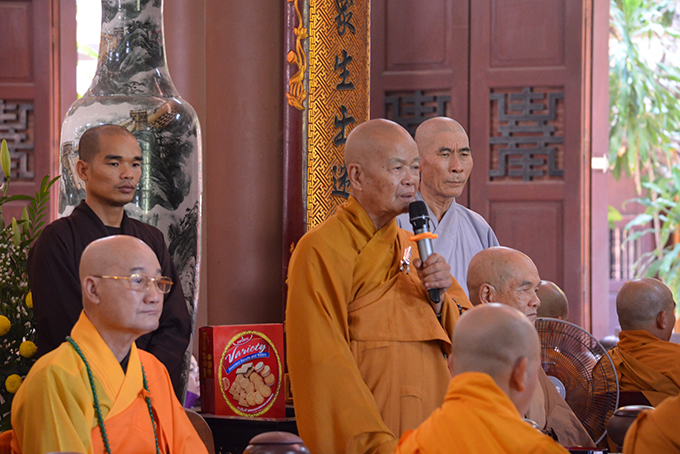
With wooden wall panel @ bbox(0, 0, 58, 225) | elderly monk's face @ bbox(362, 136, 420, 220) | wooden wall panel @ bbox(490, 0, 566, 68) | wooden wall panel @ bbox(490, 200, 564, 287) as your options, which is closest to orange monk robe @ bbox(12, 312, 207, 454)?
elderly monk's face @ bbox(362, 136, 420, 220)

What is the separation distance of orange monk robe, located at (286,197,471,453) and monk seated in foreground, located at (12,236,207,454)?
341 millimetres

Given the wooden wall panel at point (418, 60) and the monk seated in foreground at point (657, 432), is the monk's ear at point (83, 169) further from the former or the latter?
the wooden wall panel at point (418, 60)

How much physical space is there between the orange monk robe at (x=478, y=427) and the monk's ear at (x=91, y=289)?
0.84 metres

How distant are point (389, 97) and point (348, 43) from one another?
0.79 metres

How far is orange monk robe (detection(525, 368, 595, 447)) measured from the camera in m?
2.30

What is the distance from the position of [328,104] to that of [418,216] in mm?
1873

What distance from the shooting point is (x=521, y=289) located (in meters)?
2.40

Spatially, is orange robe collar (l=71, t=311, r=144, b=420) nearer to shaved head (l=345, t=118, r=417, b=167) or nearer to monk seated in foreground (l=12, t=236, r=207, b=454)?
monk seated in foreground (l=12, t=236, r=207, b=454)

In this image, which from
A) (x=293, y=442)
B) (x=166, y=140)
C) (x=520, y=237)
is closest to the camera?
(x=293, y=442)

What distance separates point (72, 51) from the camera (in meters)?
4.91

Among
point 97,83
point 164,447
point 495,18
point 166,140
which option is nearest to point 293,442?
point 164,447

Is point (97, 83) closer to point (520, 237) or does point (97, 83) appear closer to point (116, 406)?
point (116, 406)

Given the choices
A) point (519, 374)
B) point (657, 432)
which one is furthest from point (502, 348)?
point (657, 432)

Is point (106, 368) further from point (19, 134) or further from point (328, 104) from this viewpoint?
point (19, 134)
